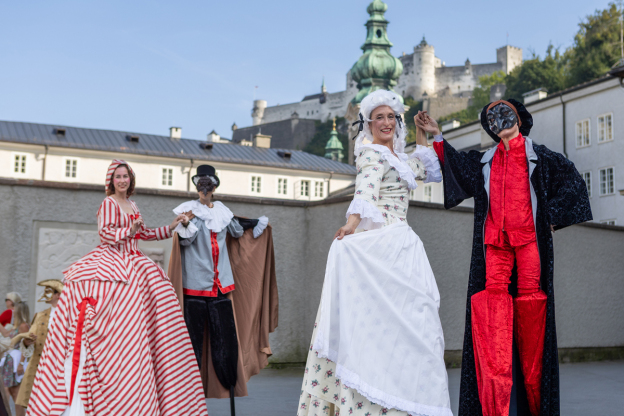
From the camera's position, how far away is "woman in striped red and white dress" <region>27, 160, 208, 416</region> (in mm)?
4867

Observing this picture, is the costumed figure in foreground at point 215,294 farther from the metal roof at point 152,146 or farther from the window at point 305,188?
the window at point 305,188

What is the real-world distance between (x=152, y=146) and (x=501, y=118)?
152 feet

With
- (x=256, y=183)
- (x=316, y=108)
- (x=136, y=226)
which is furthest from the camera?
(x=316, y=108)

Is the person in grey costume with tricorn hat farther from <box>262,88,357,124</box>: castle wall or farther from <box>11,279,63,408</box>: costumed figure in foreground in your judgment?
<box>262,88,357,124</box>: castle wall

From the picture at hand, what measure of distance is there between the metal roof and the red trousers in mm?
44448

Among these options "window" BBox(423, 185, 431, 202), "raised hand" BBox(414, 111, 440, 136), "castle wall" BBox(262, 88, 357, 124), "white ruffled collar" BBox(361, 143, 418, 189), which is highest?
"castle wall" BBox(262, 88, 357, 124)

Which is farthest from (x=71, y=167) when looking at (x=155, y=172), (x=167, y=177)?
(x=167, y=177)

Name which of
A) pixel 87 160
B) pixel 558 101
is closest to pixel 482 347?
pixel 558 101

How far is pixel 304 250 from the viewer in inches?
415

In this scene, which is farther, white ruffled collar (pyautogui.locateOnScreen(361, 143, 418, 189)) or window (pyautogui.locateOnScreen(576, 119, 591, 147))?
window (pyautogui.locateOnScreen(576, 119, 591, 147))

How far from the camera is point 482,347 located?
4723mm

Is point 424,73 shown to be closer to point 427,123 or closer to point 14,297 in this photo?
point 14,297

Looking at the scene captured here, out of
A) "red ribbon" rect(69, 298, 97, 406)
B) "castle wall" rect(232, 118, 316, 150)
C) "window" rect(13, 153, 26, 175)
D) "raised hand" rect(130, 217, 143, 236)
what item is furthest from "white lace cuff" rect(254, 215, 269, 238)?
"castle wall" rect(232, 118, 316, 150)

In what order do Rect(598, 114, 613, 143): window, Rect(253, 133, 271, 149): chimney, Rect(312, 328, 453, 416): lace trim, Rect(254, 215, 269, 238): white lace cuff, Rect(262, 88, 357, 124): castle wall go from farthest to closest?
Rect(262, 88, 357, 124): castle wall
Rect(253, 133, 271, 149): chimney
Rect(598, 114, 613, 143): window
Rect(254, 215, 269, 238): white lace cuff
Rect(312, 328, 453, 416): lace trim
